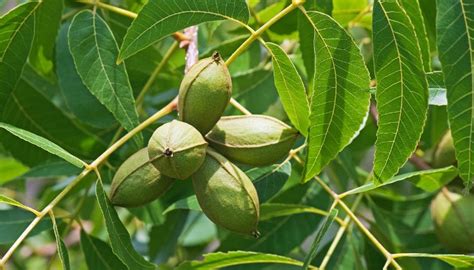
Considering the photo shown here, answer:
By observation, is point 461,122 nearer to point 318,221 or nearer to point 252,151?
point 252,151

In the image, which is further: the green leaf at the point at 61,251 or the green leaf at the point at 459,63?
the green leaf at the point at 61,251

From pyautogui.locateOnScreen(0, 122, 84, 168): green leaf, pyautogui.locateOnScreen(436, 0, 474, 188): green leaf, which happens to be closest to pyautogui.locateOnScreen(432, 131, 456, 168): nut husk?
pyautogui.locateOnScreen(436, 0, 474, 188): green leaf

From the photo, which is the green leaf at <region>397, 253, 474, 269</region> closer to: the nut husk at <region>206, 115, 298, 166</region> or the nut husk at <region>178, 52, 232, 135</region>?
the nut husk at <region>206, 115, 298, 166</region>

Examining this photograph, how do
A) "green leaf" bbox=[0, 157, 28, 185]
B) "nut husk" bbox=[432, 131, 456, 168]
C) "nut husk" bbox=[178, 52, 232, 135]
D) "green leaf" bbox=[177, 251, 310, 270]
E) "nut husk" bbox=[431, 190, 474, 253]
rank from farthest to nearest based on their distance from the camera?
"green leaf" bbox=[0, 157, 28, 185]
"nut husk" bbox=[432, 131, 456, 168]
"nut husk" bbox=[431, 190, 474, 253]
"green leaf" bbox=[177, 251, 310, 270]
"nut husk" bbox=[178, 52, 232, 135]

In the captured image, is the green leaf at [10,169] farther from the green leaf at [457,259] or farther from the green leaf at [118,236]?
→ the green leaf at [457,259]

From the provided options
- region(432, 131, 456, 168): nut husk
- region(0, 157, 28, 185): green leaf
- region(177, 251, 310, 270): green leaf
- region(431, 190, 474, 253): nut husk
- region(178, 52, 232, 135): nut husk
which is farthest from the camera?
region(0, 157, 28, 185): green leaf

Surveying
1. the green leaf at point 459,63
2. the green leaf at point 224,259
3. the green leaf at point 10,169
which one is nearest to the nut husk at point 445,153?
the green leaf at point 224,259
